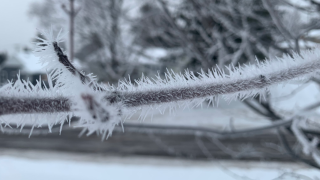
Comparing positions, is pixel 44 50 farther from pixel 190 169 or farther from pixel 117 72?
pixel 117 72

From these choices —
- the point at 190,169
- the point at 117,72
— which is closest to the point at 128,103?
the point at 190,169

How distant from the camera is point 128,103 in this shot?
63 cm

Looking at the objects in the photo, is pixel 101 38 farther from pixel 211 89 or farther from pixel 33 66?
pixel 211 89

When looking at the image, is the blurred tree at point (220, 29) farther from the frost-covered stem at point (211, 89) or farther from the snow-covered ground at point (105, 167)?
the snow-covered ground at point (105, 167)

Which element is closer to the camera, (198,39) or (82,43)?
(198,39)

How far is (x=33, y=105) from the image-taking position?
1.88 ft

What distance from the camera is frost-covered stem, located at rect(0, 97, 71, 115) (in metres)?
0.56

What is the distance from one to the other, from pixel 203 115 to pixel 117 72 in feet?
15.3

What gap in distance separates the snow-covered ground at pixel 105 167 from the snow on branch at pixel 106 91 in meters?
4.63

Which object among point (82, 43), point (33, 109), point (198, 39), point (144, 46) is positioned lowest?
point (33, 109)

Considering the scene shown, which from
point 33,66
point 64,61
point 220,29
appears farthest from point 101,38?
point 64,61

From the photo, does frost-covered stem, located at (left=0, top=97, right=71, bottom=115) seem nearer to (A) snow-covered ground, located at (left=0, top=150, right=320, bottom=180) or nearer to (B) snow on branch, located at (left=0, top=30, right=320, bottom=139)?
(B) snow on branch, located at (left=0, top=30, right=320, bottom=139)

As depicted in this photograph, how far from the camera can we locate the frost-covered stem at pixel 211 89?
64cm

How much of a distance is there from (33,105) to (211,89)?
432 mm
